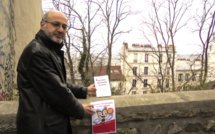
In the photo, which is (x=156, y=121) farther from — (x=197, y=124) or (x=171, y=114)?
(x=197, y=124)

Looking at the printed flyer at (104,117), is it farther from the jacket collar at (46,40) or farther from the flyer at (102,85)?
the jacket collar at (46,40)

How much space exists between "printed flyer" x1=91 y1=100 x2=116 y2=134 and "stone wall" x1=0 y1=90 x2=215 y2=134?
7cm

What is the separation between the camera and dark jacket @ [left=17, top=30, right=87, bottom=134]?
122 cm

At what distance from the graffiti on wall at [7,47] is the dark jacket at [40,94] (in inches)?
104

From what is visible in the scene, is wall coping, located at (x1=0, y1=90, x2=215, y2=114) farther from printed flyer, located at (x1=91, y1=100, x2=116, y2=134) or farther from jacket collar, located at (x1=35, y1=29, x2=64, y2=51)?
jacket collar, located at (x1=35, y1=29, x2=64, y2=51)

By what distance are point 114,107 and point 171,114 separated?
79cm

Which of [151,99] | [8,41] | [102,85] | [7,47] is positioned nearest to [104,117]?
[102,85]

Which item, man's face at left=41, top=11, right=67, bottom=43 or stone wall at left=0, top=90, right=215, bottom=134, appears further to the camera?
stone wall at left=0, top=90, right=215, bottom=134

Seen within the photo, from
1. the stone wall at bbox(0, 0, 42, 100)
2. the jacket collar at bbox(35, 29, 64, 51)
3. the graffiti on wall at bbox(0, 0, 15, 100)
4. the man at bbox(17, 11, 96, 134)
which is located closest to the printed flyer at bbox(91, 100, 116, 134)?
the man at bbox(17, 11, 96, 134)

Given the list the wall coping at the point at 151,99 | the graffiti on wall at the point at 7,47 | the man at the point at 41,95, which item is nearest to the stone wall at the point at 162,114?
the wall coping at the point at 151,99

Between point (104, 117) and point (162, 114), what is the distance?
77 centimetres

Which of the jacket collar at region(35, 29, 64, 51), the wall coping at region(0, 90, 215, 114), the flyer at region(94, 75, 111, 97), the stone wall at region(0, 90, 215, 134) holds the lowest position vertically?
the stone wall at region(0, 90, 215, 134)

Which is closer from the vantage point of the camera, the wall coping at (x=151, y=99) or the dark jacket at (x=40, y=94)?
the dark jacket at (x=40, y=94)

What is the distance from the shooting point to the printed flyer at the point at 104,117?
1.82 m
